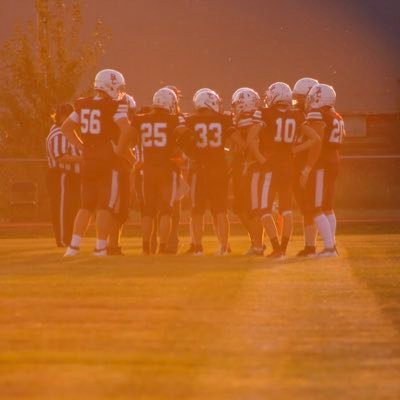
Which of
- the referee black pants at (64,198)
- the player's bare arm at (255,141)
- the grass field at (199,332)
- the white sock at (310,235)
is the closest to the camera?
the grass field at (199,332)

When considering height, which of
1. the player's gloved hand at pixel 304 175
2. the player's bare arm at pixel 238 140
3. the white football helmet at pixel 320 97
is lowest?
the player's gloved hand at pixel 304 175

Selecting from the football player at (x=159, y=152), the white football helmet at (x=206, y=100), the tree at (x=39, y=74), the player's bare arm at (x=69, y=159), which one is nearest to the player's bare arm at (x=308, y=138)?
the white football helmet at (x=206, y=100)

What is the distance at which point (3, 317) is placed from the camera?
880 cm

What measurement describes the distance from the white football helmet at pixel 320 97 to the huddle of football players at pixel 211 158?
0.5 inches

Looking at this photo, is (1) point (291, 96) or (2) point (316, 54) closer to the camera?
(1) point (291, 96)

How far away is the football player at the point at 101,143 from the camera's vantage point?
50.6 ft

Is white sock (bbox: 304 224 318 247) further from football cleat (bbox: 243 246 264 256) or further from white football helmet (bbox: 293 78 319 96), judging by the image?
white football helmet (bbox: 293 78 319 96)

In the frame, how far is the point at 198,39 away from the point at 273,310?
38.9 meters

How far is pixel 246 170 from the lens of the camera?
16.0 metres

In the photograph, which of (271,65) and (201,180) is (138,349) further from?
(271,65)

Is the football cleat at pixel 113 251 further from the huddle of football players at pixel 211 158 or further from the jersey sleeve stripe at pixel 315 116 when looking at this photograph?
the jersey sleeve stripe at pixel 315 116

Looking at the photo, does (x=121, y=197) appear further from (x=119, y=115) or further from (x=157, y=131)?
(x=119, y=115)

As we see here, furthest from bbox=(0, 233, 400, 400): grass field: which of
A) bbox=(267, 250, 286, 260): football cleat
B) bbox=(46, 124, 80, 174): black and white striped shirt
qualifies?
bbox=(46, 124, 80, 174): black and white striped shirt

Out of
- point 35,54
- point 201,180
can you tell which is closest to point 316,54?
point 35,54
